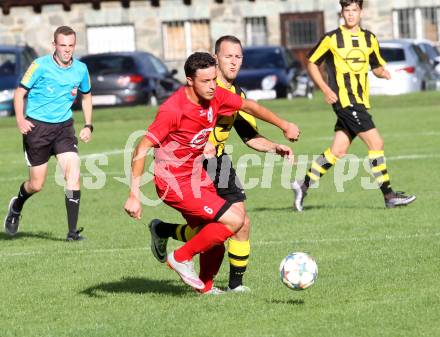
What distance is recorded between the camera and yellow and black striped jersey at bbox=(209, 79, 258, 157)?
9.56 m

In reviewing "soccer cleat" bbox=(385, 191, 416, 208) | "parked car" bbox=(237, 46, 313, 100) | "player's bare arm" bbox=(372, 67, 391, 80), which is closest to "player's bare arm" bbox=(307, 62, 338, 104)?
"player's bare arm" bbox=(372, 67, 391, 80)

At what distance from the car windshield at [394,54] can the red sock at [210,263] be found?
92.8 feet

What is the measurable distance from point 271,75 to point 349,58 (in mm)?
22811

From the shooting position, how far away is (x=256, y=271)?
404 inches

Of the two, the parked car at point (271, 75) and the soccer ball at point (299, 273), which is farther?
the parked car at point (271, 75)

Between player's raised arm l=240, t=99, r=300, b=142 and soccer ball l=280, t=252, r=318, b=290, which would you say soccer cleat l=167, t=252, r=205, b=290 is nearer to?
soccer ball l=280, t=252, r=318, b=290

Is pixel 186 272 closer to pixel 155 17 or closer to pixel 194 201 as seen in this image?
pixel 194 201

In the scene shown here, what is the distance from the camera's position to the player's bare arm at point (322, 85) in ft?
45.4

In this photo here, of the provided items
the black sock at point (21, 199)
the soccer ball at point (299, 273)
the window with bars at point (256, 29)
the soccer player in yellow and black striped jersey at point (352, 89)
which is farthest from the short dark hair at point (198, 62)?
the window with bars at point (256, 29)

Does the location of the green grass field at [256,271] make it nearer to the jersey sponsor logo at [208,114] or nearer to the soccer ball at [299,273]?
the soccer ball at [299,273]

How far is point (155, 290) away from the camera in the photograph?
959 cm

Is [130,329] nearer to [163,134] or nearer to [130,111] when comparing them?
[163,134]

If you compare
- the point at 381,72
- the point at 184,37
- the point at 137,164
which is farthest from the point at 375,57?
the point at 184,37

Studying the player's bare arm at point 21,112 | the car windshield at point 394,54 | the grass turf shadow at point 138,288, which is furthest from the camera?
the car windshield at point 394,54
